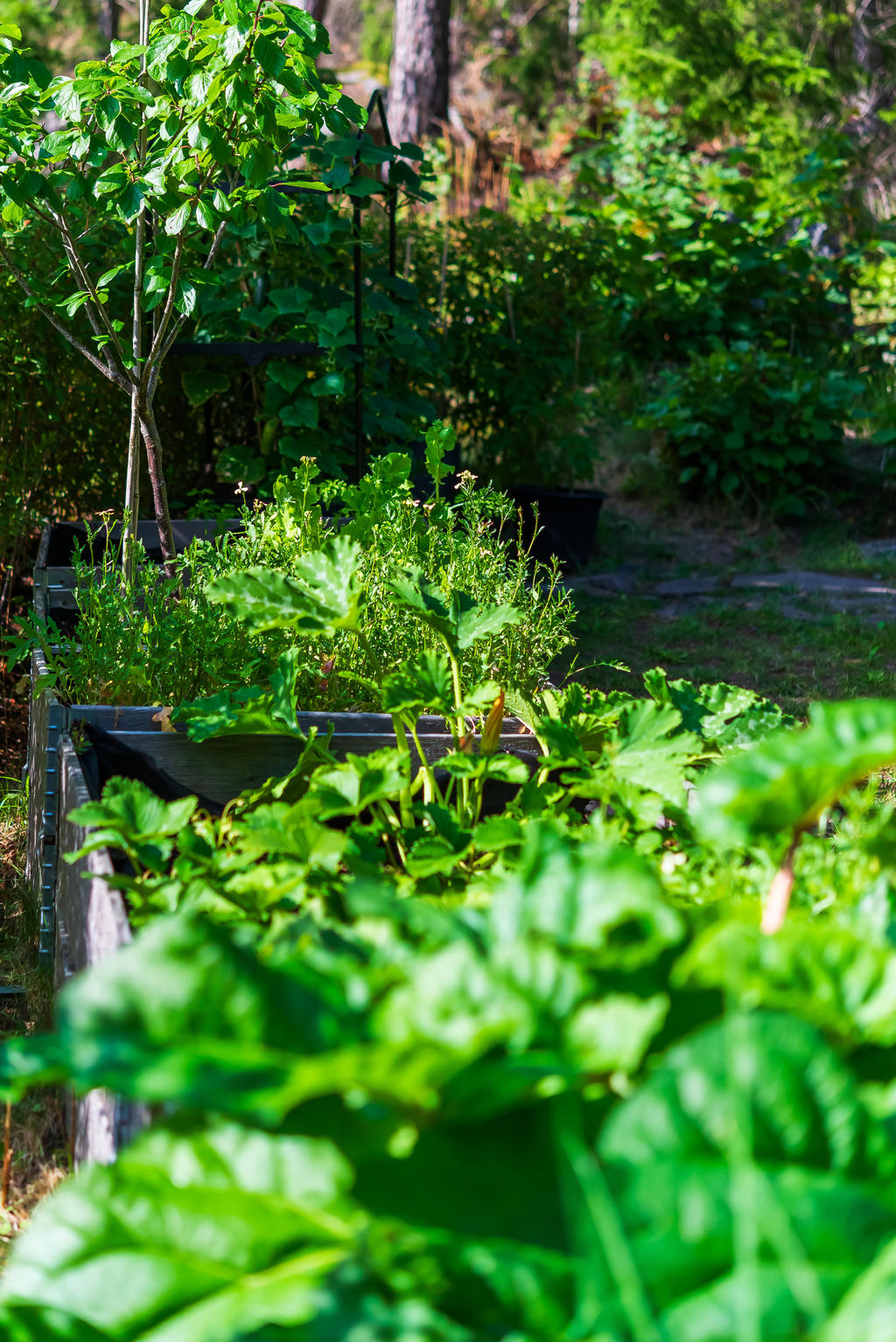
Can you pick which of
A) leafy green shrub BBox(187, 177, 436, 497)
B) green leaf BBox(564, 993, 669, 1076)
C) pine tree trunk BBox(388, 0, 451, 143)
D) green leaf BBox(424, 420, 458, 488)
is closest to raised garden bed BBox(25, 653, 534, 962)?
green leaf BBox(424, 420, 458, 488)

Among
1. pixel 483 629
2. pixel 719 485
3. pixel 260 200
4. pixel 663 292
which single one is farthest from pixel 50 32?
pixel 483 629

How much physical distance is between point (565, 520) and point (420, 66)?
5.52 meters

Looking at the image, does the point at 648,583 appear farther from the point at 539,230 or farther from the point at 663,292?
the point at 663,292

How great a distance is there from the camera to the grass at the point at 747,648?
391cm

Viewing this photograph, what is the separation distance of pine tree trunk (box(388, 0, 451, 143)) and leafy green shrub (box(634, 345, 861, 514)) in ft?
13.0

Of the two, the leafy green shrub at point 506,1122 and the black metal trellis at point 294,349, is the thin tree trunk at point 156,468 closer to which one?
the black metal trellis at point 294,349

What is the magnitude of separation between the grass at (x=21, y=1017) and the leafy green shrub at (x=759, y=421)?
15.6 feet

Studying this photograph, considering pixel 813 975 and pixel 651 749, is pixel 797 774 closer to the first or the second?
pixel 813 975

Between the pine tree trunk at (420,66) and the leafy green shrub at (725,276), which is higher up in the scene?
the pine tree trunk at (420,66)

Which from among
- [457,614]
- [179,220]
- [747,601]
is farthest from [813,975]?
[747,601]

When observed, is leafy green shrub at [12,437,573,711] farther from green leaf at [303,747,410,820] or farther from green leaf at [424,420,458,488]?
green leaf at [303,747,410,820]

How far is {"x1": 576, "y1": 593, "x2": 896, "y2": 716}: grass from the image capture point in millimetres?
3914

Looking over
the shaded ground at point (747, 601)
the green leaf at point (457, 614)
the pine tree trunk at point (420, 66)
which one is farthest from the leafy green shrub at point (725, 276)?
the green leaf at point (457, 614)

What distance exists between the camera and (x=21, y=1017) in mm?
1938
